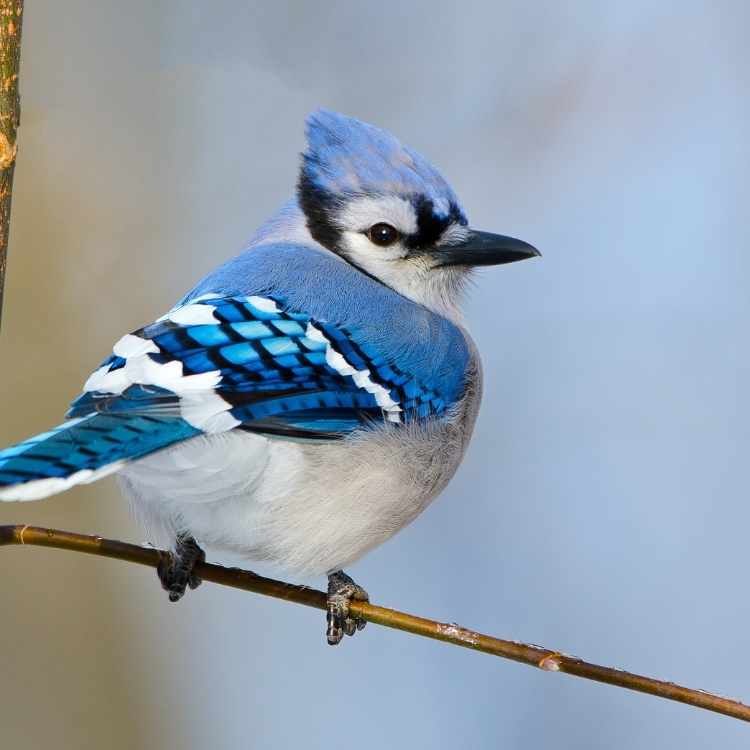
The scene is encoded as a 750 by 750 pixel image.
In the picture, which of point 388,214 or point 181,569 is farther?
point 388,214

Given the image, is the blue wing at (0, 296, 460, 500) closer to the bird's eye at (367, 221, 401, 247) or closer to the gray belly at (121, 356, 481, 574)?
the gray belly at (121, 356, 481, 574)

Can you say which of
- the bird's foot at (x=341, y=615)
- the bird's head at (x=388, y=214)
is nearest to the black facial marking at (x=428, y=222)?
the bird's head at (x=388, y=214)

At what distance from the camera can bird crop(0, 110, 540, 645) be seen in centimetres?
190

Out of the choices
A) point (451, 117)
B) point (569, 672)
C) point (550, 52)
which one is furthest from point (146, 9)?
point (569, 672)

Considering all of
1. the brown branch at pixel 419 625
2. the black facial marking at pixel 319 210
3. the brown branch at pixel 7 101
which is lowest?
the brown branch at pixel 419 625

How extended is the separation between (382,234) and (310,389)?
613mm

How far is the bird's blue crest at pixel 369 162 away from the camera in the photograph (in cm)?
253

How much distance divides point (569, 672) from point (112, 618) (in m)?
2.47

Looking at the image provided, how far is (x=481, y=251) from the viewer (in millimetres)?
2604

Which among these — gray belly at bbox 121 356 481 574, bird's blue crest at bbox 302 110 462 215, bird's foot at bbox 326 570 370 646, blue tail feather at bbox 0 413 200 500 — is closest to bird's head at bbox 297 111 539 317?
bird's blue crest at bbox 302 110 462 215

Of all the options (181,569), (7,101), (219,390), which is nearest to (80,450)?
(219,390)

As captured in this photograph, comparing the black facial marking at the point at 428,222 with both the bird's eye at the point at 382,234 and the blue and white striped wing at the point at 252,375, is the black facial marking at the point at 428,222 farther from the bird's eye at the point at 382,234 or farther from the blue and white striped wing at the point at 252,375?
the blue and white striped wing at the point at 252,375

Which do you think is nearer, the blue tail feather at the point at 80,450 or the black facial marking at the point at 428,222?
the blue tail feather at the point at 80,450

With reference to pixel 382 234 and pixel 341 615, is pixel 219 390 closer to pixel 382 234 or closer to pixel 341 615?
pixel 341 615
